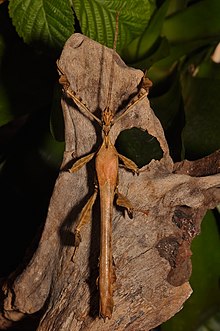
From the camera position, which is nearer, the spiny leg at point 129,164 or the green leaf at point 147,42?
the spiny leg at point 129,164

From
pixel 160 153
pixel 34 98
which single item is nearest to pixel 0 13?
pixel 34 98

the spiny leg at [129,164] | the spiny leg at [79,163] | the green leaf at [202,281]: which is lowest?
the green leaf at [202,281]

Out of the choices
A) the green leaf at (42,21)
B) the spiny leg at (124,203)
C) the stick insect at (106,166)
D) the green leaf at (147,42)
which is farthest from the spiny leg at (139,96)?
the green leaf at (147,42)

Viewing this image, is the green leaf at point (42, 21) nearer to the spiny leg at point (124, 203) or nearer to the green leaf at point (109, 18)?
the green leaf at point (109, 18)

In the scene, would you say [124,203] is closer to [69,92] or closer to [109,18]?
[69,92]

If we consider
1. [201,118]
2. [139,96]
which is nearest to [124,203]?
[139,96]

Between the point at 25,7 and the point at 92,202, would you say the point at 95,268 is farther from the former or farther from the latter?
the point at 25,7
